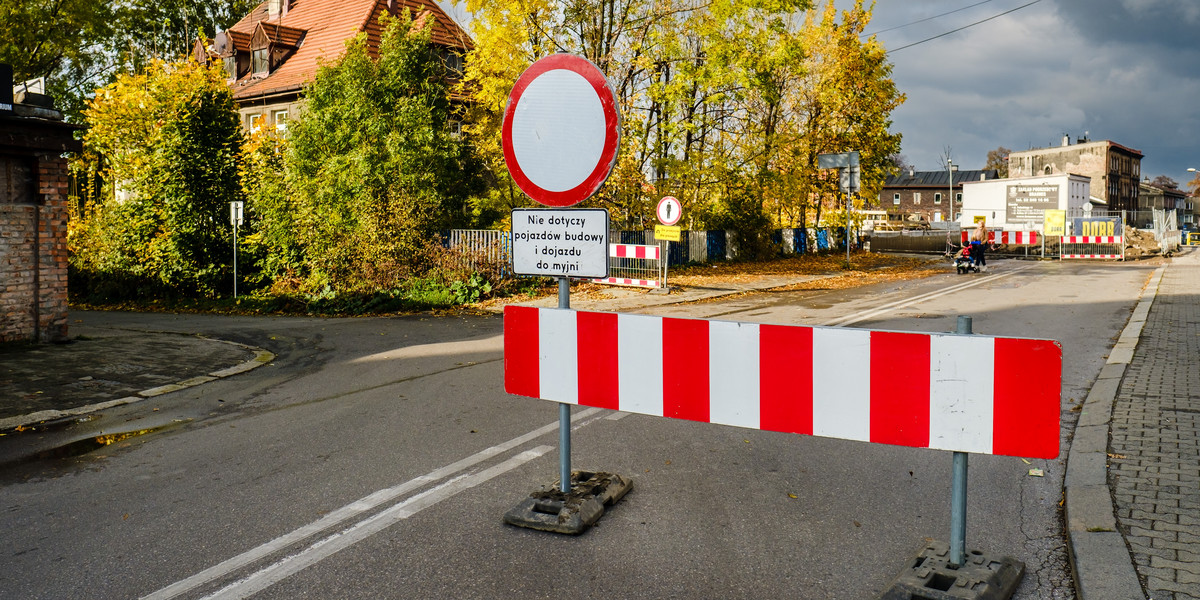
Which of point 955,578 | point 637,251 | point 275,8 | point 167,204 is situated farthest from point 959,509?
point 275,8

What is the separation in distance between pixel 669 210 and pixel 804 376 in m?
15.7

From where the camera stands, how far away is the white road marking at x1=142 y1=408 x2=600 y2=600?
3.53 metres

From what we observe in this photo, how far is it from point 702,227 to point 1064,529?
25521mm

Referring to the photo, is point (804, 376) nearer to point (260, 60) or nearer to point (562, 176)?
point (562, 176)

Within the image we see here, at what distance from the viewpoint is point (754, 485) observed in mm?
4824

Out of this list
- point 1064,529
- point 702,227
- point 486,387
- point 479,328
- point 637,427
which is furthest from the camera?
point 702,227

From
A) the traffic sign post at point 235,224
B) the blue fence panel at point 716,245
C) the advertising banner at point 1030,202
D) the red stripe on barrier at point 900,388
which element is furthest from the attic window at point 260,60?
the advertising banner at point 1030,202

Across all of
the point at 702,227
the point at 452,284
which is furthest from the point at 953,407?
the point at 702,227

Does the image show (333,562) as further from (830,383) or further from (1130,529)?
(1130,529)

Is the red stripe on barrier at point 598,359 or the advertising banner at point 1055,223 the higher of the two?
the advertising banner at point 1055,223

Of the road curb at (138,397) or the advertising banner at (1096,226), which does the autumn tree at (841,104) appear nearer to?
the advertising banner at (1096,226)

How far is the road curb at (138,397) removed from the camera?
695 cm

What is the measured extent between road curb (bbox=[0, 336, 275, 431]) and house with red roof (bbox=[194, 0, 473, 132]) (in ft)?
88.3

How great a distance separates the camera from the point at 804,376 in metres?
3.77
